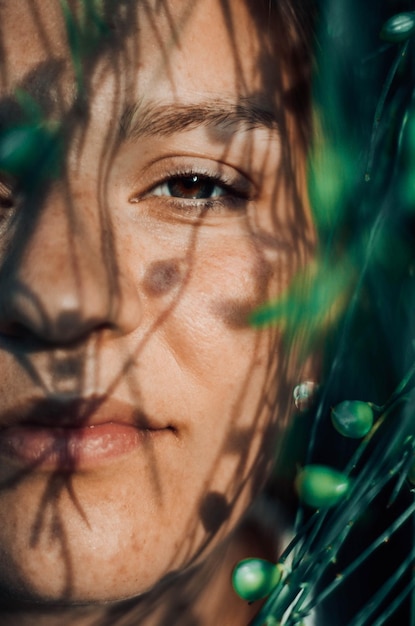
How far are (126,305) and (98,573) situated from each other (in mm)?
324

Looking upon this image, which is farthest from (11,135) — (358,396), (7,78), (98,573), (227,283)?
(358,396)

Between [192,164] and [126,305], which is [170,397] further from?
[192,164]

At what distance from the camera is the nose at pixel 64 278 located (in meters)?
0.91

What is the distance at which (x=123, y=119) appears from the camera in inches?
38.2

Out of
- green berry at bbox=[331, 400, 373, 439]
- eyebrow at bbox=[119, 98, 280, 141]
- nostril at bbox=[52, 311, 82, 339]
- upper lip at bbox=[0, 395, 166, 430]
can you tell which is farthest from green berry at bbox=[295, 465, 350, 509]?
eyebrow at bbox=[119, 98, 280, 141]

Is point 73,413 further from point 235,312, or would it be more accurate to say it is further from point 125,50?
point 125,50

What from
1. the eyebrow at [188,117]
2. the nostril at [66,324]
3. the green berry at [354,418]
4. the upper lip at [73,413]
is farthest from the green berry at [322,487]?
the eyebrow at [188,117]

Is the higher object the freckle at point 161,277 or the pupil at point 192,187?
the pupil at point 192,187

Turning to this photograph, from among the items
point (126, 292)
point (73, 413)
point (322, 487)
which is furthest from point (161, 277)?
point (322, 487)

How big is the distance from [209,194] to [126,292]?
0.75 ft

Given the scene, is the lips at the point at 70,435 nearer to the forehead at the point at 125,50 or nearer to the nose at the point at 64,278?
the nose at the point at 64,278

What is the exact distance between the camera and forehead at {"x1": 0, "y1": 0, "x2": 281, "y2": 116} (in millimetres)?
974

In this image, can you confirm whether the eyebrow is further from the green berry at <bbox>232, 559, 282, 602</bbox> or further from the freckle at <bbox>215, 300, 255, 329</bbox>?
the green berry at <bbox>232, 559, 282, 602</bbox>

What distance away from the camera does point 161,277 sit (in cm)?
100
